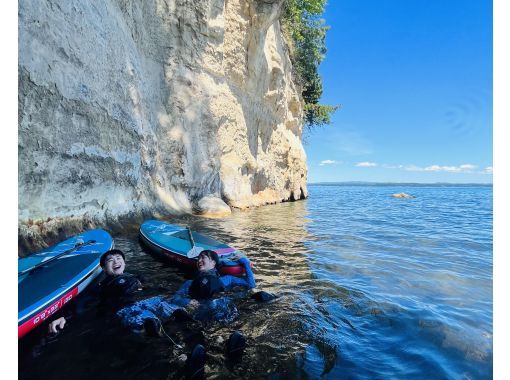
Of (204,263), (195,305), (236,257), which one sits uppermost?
(204,263)

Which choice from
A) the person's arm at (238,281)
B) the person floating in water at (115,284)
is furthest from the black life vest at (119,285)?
the person's arm at (238,281)

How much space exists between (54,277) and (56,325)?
1173 millimetres

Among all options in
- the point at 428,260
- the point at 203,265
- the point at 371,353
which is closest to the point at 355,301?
the point at 371,353

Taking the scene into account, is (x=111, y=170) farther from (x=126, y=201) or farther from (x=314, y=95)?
(x=314, y=95)

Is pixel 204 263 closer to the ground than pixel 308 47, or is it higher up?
closer to the ground

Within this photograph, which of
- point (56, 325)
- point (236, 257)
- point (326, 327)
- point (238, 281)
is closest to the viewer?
point (56, 325)

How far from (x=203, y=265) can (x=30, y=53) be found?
556 cm

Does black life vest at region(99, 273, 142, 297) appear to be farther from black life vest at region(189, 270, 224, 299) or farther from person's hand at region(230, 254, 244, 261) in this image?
person's hand at region(230, 254, 244, 261)

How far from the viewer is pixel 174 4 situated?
13.9m

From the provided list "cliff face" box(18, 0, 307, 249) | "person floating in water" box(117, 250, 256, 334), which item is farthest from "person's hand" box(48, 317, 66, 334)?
"cliff face" box(18, 0, 307, 249)

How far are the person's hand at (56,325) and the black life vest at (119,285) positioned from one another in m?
0.77

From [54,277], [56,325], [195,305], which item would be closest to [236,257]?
[195,305]

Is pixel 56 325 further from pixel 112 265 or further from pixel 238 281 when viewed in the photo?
pixel 238 281

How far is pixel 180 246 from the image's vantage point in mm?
7008
